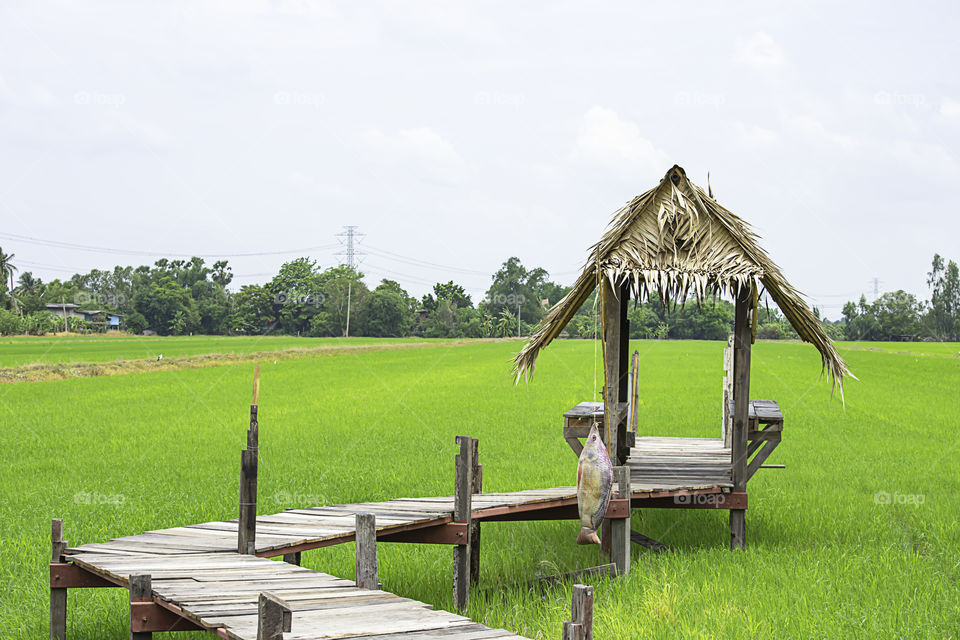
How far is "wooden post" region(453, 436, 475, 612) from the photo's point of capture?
6.32 metres

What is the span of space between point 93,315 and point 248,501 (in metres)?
64.6

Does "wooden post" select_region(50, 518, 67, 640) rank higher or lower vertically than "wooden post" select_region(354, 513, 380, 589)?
lower

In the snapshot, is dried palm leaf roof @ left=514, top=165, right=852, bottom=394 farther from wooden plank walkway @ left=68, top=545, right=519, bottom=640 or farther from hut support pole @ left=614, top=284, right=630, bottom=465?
wooden plank walkway @ left=68, top=545, right=519, bottom=640

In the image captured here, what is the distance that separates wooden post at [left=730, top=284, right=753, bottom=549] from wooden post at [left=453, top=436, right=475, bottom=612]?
3027mm

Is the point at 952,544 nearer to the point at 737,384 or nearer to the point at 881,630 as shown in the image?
the point at 737,384

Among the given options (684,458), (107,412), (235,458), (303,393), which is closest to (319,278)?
(303,393)

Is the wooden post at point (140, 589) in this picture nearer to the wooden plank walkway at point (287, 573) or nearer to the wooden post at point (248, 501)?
the wooden plank walkway at point (287, 573)

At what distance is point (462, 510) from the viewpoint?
257 inches

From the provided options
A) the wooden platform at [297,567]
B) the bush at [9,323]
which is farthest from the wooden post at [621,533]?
the bush at [9,323]

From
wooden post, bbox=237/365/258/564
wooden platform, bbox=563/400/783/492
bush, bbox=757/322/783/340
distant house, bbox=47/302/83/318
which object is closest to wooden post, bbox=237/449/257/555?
wooden post, bbox=237/365/258/564

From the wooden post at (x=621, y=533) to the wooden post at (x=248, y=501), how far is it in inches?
123

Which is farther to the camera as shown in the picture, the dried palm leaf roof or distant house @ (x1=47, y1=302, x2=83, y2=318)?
distant house @ (x1=47, y1=302, x2=83, y2=318)

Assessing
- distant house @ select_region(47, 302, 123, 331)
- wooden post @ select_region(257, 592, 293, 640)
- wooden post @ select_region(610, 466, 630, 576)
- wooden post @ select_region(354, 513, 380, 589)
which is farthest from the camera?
distant house @ select_region(47, 302, 123, 331)

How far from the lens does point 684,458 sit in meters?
9.17
